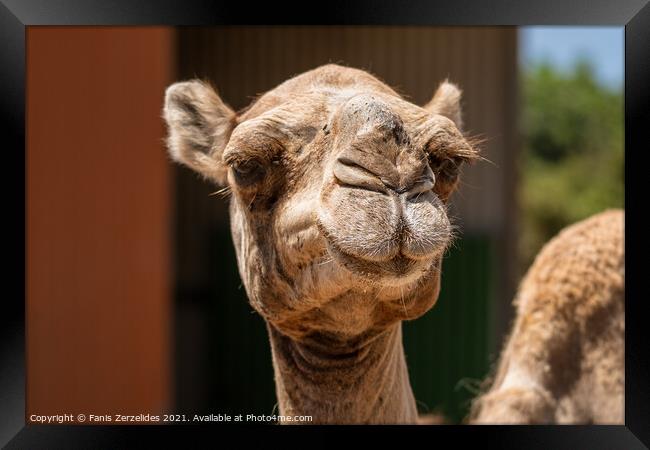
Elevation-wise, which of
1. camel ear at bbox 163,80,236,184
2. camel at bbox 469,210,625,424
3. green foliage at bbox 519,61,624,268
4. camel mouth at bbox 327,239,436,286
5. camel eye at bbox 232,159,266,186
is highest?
green foliage at bbox 519,61,624,268

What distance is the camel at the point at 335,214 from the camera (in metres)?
2.71

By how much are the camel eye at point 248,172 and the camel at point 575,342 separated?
89.3 inches

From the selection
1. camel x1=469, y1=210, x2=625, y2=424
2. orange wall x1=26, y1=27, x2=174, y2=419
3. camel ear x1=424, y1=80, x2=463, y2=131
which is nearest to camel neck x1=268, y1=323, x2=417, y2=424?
camel ear x1=424, y1=80, x2=463, y2=131

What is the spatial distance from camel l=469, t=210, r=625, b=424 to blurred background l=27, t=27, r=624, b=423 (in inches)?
24.1

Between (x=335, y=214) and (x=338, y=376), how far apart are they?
1.03 m

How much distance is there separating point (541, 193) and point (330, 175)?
21189 millimetres

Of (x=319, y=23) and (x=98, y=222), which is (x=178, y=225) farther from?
(x=319, y=23)

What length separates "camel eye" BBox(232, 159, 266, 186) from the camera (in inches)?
123

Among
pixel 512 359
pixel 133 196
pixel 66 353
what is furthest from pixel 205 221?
pixel 512 359

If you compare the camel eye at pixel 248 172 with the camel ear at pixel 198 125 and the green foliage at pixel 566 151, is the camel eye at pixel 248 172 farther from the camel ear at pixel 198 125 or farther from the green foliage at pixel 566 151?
the green foliage at pixel 566 151

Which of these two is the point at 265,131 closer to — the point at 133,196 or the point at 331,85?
the point at 331,85

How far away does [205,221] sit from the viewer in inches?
514

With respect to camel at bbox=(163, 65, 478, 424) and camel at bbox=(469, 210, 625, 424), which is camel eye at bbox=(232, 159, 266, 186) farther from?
camel at bbox=(469, 210, 625, 424)

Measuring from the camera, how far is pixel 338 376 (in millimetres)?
3549
